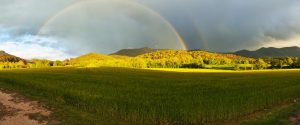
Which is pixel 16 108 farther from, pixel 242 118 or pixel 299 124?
pixel 299 124

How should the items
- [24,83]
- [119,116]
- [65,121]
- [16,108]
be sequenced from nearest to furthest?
[65,121], [119,116], [16,108], [24,83]

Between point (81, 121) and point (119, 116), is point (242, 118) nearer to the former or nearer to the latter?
point (119, 116)

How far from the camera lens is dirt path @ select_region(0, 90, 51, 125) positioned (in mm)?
24834

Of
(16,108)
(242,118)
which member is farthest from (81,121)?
(242,118)

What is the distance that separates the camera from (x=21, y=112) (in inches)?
1083

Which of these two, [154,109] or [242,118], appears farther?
[154,109]

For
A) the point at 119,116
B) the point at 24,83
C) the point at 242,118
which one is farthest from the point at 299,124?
the point at 24,83

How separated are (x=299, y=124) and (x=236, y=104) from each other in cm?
936

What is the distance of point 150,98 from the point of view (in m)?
34.1

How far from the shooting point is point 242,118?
26.0m

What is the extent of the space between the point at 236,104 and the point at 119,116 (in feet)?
39.9

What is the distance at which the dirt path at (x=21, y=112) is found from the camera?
2483cm

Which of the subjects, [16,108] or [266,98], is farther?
[266,98]

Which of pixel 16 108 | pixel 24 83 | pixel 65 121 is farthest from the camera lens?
pixel 24 83
